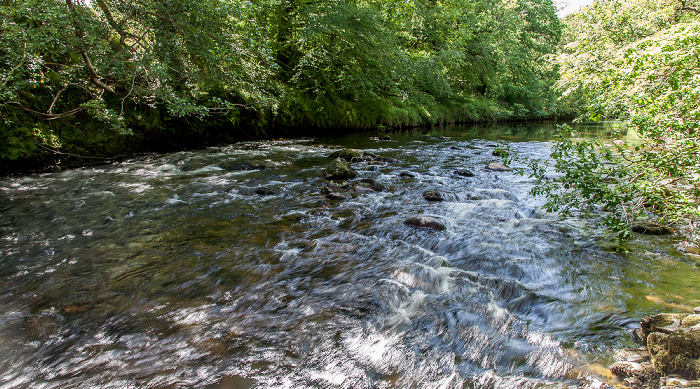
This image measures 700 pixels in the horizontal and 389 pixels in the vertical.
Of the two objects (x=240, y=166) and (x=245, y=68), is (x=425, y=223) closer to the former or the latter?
(x=240, y=166)

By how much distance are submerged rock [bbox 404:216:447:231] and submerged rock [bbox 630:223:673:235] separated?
269 cm

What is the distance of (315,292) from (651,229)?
192 inches

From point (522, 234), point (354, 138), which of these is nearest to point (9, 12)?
point (522, 234)

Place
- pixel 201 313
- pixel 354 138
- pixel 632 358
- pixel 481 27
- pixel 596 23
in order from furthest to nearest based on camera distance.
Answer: pixel 481 27 → pixel 354 138 → pixel 596 23 → pixel 201 313 → pixel 632 358

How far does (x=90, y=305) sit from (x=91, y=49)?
5790 millimetres

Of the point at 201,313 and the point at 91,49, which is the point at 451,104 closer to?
the point at 91,49

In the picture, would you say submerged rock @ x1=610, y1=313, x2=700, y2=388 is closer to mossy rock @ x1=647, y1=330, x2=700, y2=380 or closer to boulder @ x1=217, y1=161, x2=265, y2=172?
mossy rock @ x1=647, y1=330, x2=700, y2=380

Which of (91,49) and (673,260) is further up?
(91,49)

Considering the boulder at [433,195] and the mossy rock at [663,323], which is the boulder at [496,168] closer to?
the boulder at [433,195]

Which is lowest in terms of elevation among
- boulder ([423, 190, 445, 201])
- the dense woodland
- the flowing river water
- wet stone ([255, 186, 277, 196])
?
the flowing river water

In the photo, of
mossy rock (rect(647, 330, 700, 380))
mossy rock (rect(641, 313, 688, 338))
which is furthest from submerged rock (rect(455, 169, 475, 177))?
mossy rock (rect(647, 330, 700, 380))

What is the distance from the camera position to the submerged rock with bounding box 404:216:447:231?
539cm

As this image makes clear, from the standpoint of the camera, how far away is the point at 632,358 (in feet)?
8.36

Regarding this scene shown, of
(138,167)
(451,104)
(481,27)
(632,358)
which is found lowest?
(632,358)
